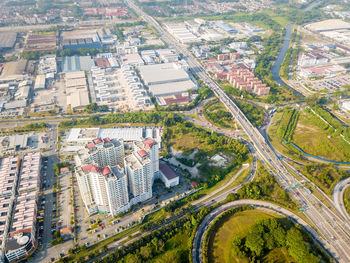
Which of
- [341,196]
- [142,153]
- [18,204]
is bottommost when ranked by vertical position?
[18,204]

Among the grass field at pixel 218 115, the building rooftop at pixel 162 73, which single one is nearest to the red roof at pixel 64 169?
the grass field at pixel 218 115

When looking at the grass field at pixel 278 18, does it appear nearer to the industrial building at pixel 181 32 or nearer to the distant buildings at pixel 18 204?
the industrial building at pixel 181 32

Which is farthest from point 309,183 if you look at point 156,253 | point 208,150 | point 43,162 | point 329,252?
point 43,162

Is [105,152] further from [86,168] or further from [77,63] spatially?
[77,63]

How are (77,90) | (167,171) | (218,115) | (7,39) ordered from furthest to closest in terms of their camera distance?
(7,39), (77,90), (218,115), (167,171)

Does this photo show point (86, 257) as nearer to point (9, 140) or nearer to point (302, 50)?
point (9, 140)

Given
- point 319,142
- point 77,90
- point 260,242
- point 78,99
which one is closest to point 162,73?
point 77,90

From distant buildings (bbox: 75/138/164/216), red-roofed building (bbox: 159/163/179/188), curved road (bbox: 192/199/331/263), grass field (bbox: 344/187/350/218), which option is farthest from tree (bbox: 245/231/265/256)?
grass field (bbox: 344/187/350/218)

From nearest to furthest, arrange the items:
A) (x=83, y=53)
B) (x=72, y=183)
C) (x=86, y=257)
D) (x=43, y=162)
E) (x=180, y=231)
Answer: (x=86, y=257), (x=180, y=231), (x=72, y=183), (x=43, y=162), (x=83, y=53)
